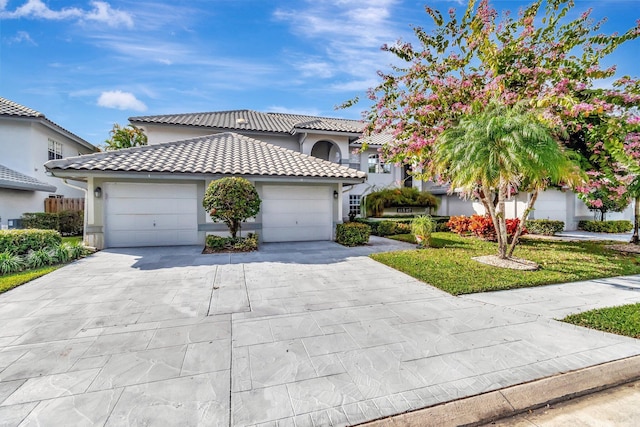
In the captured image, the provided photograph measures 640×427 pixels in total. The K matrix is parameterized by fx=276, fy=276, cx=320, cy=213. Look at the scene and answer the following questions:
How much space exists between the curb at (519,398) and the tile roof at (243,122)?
1311cm

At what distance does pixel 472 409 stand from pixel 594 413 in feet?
3.69

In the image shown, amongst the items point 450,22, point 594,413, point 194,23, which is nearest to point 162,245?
point 194,23

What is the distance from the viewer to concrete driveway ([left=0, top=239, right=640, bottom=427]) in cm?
239

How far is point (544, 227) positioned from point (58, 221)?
2390 cm

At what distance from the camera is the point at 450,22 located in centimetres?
867

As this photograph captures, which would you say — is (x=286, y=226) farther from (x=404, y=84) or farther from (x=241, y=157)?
(x=404, y=84)

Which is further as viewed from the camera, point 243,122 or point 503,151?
point 243,122

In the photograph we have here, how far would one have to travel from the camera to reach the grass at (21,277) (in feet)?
18.3

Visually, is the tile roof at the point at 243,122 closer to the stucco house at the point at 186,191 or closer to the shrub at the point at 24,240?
the stucco house at the point at 186,191

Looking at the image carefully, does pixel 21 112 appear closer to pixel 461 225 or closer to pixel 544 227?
pixel 461 225

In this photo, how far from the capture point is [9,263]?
6828 millimetres

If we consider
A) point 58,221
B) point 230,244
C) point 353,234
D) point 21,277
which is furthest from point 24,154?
point 353,234

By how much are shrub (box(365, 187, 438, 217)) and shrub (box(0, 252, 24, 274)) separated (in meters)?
14.7

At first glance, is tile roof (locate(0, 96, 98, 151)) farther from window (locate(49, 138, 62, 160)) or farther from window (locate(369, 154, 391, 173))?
window (locate(369, 154, 391, 173))
